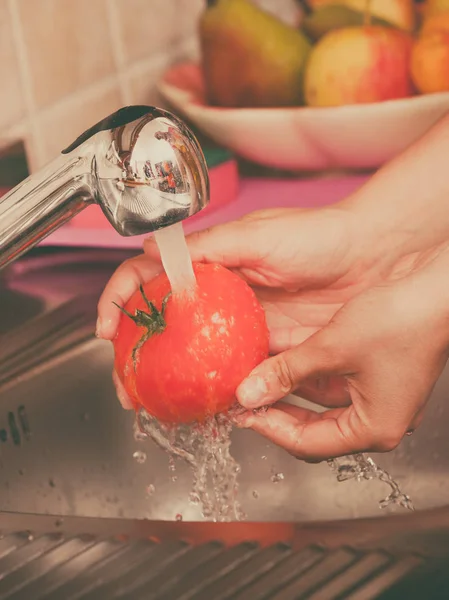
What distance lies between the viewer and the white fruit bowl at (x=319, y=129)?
3.03 ft

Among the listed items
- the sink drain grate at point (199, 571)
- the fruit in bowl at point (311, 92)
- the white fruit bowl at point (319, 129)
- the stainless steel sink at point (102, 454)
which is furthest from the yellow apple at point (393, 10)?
the sink drain grate at point (199, 571)

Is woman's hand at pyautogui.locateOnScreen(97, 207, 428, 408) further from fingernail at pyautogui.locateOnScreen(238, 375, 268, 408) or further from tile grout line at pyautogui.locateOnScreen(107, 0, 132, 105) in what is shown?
tile grout line at pyautogui.locateOnScreen(107, 0, 132, 105)

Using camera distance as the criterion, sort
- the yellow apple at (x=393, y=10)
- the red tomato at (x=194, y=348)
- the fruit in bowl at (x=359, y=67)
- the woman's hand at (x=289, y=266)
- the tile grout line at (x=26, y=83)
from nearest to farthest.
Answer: the red tomato at (x=194, y=348) < the woman's hand at (x=289, y=266) < the tile grout line at (x=26, y=83) < the fruit in bowl at (x=359, y=67) < the yellow apple at (x=393, y=10)

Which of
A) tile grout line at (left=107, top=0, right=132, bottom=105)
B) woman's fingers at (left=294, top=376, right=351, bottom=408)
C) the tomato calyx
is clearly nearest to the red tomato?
the tomato calyx

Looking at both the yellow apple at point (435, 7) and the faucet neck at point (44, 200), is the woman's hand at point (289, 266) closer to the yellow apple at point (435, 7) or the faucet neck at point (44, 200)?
the faucet neck at point (44, 200)

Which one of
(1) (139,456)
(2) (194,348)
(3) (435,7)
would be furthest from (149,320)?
(3) (435,7)

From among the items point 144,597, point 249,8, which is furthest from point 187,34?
point 144,597

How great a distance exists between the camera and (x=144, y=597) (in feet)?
1.46

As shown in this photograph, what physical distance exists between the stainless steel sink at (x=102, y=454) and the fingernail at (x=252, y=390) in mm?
236

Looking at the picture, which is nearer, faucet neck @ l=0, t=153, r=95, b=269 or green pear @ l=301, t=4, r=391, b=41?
faucet neck @ l=0, t=153, r=95, b=269

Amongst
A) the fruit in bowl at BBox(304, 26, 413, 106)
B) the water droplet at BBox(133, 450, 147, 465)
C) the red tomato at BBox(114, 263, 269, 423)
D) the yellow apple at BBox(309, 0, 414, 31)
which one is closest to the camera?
the red tomato at BBox(114, 263, 269, 423)

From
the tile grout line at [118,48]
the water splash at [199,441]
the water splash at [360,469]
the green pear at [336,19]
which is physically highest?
the tile grout line at [118,48]

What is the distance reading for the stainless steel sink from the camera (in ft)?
2.35

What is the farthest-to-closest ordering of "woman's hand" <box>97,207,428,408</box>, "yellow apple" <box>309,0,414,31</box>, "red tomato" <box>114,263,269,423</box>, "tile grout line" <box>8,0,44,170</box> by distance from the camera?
"yellow apple" <box>309,0,414,31</box> → "tile grout line" <box>8,0,44,170</box> → "woman's hand" <box>97,207,428,408</box> → "red tomato" <box>114,263,269,423</box>
